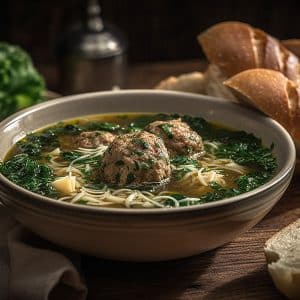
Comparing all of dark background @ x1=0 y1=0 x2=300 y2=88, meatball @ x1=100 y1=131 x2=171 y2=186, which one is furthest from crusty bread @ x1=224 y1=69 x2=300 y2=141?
dark background @ x1=0 y1=0 x2=300 y2=88

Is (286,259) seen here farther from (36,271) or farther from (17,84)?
(17,84)

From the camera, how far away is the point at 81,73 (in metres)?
9.02

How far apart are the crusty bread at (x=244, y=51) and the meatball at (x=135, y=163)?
1.78 m

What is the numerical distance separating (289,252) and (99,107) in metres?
2.07

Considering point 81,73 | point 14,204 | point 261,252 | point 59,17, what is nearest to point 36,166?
point 14,204

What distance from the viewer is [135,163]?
14.5ft

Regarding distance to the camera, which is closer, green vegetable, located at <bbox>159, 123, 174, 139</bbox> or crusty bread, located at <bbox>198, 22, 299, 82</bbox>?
green vegetable, located at <bbox>159, 123, 174, 139</bbox>

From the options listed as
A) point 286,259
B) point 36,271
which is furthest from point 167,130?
point 36,271

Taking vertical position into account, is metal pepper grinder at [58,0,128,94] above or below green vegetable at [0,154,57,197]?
below

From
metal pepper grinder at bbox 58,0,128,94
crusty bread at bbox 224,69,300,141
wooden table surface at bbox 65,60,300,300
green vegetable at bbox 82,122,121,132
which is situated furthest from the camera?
metal pepper grinder at bbox 58,0,128,94

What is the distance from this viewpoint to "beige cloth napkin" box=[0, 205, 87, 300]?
3965 millimetres

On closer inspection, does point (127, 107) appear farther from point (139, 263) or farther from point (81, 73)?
point (81, 73)

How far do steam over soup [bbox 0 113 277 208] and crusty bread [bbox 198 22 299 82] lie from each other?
0.81 meters

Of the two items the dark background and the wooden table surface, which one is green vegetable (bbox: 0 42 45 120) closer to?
the dark background
